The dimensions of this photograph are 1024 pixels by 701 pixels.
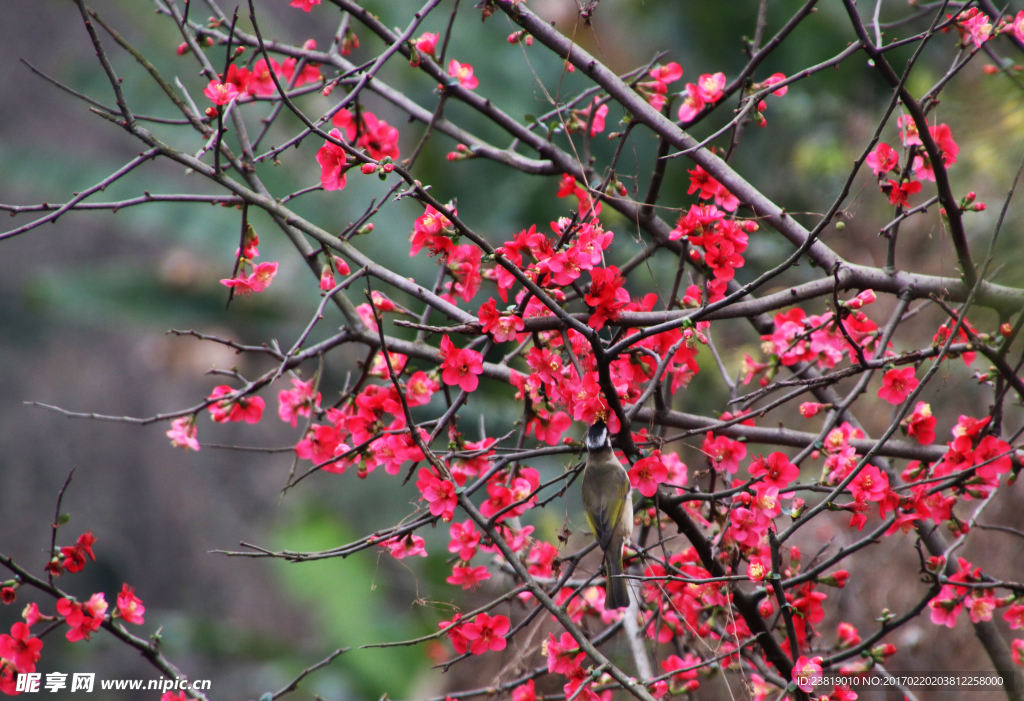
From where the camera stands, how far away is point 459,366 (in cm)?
192

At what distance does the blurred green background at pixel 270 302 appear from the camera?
6.32m

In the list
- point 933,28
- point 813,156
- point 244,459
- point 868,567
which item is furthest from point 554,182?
point 244,459

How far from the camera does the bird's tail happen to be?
2.05 m

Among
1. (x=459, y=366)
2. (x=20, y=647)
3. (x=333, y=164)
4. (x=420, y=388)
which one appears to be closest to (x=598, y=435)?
(x=459, y=366)

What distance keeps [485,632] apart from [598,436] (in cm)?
56

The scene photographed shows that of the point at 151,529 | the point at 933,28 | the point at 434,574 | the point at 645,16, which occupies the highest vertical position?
the point at 645,16

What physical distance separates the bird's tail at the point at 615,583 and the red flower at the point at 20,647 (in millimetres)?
1439

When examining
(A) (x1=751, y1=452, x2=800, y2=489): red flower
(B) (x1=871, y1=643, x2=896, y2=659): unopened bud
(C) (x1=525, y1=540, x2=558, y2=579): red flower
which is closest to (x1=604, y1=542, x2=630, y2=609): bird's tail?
(C) (x1=525, y1=540, x2=558, y2=579): red flower

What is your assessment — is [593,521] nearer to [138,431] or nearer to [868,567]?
[868,567]

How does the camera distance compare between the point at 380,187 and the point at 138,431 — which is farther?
the point at 138,431

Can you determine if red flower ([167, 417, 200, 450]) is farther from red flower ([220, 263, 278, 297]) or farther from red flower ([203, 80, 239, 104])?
red flower ([203, 80, 239, 104])

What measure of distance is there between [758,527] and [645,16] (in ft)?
22.6

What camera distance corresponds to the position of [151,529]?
10.1 metres

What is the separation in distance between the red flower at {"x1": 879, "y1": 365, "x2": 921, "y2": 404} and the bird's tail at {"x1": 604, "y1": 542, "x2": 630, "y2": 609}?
83 cm
